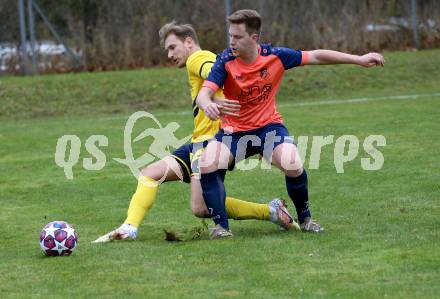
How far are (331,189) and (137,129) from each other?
764 centimetres

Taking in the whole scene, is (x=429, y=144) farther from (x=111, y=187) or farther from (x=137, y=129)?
(x=137, y=129)

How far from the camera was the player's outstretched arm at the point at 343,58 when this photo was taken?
7829 mm

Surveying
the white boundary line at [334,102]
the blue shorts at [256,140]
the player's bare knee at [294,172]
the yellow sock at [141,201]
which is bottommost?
the white boundary line at [334,102]

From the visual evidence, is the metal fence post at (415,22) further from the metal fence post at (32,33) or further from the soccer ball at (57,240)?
the soccer ball at (57,240)

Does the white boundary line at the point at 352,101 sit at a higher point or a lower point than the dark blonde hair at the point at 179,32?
lower

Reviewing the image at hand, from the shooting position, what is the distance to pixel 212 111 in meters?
7.40

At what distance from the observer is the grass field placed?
6234mm

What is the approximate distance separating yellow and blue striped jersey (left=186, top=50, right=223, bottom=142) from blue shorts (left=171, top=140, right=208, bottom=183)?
7cm

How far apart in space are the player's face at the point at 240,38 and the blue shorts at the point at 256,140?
24.7 inches

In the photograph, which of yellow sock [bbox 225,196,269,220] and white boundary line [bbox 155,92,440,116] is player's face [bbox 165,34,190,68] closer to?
yellow sock [bbox 225,196,269,220]

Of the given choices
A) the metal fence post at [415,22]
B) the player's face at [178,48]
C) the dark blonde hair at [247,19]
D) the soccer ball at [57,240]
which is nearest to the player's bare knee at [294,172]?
the dark blonde hair at [247,19]

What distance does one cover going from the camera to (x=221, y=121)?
811 cm

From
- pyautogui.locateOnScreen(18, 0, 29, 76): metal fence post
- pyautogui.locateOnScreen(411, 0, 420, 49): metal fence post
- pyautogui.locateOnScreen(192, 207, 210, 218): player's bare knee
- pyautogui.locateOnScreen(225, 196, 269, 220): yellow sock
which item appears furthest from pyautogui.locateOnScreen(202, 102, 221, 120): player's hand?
pyautogui.locateOnScreen(411, 0, 420, 49): metal fence post

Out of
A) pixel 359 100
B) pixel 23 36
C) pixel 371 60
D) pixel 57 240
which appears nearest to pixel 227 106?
pixel 371 60
